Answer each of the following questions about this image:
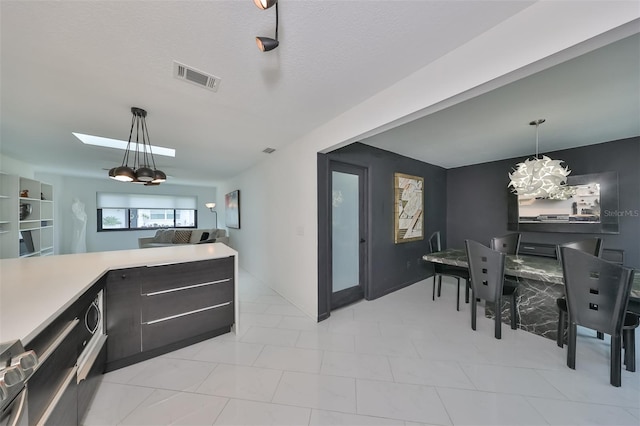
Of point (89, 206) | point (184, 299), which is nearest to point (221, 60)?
point (184, 299)

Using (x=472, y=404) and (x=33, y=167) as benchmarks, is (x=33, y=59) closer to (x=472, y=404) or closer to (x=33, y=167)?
(x=472, y=404)

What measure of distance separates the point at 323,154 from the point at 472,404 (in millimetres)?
2635

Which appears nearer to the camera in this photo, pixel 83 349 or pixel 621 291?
pixel 83 349

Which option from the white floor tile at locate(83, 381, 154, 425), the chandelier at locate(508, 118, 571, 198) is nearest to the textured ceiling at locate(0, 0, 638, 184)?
the chandelier at locate(508, 118, 571, 198)

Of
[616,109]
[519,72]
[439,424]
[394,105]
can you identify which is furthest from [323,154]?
[616,109]

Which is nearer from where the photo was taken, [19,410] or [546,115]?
[19,410]

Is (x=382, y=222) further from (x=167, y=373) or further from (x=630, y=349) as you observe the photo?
(x=167, y=373)

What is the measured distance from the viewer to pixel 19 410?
0.76m

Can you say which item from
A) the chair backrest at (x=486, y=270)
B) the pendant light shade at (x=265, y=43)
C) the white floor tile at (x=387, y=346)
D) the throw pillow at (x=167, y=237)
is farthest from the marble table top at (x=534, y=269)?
the throw pillow at (x=167, y=237)

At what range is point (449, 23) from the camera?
1214 millimetres

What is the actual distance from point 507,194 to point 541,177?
79.0 inches

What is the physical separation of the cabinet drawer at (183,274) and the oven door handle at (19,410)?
3.97ft

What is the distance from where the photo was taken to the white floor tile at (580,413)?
1383mm

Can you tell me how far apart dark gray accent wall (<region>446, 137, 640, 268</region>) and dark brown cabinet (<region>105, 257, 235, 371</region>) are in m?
4.84
